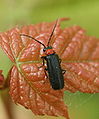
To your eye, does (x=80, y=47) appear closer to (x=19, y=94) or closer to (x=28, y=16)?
(x=19, y=94)

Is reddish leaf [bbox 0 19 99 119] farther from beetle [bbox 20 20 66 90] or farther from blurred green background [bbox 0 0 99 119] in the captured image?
blurred green background [bbox 0 0 99 119]

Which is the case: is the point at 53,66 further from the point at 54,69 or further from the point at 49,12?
the point at 49,12

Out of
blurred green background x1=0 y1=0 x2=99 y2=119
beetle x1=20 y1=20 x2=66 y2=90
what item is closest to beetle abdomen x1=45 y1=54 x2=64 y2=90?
beetle x1=20 y1=20 x2=66 y2=90

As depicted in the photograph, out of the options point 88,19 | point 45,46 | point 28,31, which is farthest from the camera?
point 88,19

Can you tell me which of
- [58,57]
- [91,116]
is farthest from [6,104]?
[91,116]

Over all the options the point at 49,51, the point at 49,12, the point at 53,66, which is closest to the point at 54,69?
the point at 53,66

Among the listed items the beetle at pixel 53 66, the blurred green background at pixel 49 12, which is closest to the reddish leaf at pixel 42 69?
the beetle at pixel 53 66

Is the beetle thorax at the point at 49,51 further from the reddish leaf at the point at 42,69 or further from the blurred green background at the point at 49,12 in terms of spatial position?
the blurred green background at the point at 49,12

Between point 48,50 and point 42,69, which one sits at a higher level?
point 48,50
